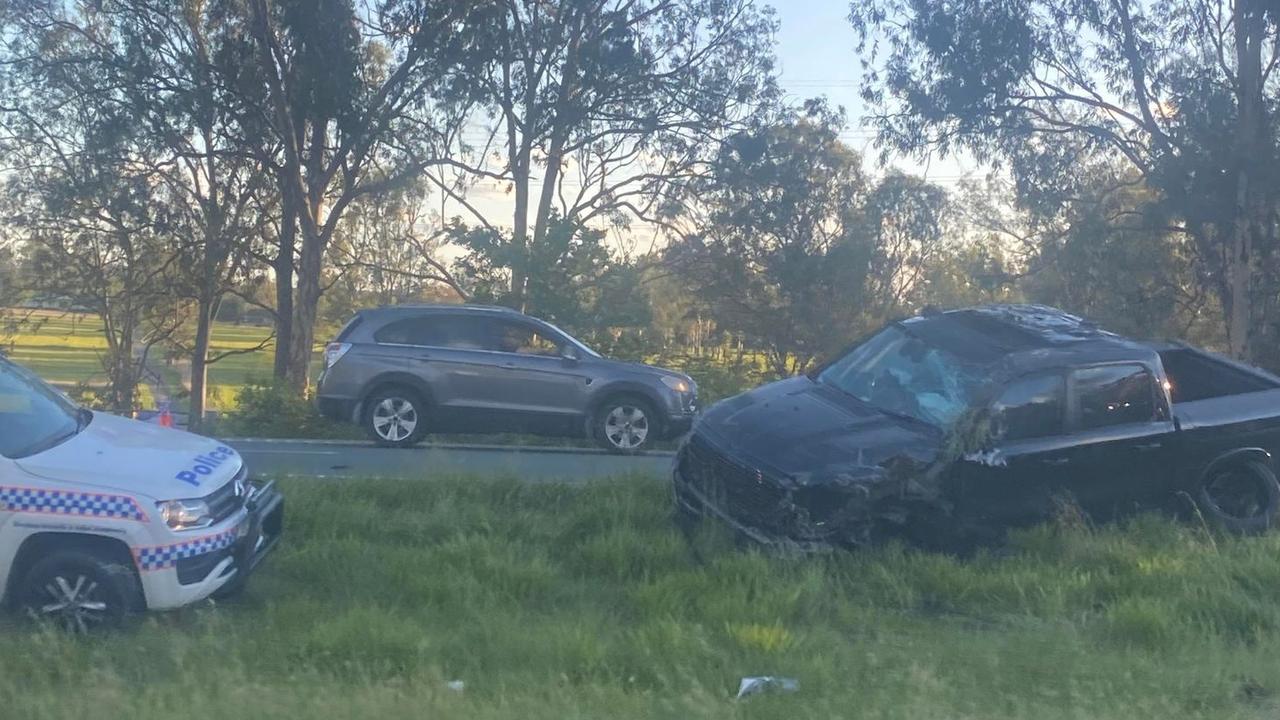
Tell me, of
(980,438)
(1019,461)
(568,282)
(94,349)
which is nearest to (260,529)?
(980,438)

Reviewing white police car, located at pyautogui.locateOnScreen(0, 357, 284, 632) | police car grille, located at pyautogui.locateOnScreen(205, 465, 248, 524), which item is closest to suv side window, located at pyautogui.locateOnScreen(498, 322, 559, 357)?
police car grille, located at pyautogui.locateOnScreen(205, 465, 248, 524)

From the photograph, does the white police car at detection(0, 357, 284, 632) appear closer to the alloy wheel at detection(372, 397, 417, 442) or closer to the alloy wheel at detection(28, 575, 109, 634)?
the alloy wheel at detection(28, 575, 109, 634)

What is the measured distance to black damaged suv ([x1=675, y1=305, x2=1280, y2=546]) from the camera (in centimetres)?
790

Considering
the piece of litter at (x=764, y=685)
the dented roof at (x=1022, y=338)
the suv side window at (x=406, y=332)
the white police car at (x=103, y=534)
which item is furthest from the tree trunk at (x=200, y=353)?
the piece of litter at (x=764, y=685)

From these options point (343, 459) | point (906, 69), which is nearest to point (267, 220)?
point (906, 69)

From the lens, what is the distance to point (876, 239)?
34031mm

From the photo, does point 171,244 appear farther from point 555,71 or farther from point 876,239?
point 876,239

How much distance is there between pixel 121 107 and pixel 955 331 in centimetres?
2107

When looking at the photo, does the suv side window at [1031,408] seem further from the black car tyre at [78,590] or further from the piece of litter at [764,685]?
the black car tyre at [78,590]

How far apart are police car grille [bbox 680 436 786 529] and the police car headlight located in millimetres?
3246

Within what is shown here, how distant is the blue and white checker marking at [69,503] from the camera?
6078 mm

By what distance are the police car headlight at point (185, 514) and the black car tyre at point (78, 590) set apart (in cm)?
30

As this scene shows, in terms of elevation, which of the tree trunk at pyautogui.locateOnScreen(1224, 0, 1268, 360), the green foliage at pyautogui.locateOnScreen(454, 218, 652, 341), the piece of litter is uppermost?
the tree trunk at pyautogui.locateOnScreen(1224, 0, 1268, 360)

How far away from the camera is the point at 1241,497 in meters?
9.27
